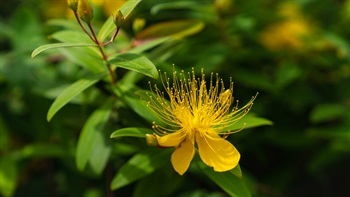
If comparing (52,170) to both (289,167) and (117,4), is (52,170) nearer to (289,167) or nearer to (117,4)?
(117,4)

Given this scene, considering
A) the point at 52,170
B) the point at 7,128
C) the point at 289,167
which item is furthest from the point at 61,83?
the point at 289,167

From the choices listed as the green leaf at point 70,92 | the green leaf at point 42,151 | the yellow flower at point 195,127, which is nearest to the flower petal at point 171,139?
the yellow flower at point 195,127

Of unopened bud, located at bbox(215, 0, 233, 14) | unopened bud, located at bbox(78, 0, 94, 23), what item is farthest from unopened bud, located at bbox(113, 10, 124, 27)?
unopened bud, located at bbox(215, 0, 233, 14)

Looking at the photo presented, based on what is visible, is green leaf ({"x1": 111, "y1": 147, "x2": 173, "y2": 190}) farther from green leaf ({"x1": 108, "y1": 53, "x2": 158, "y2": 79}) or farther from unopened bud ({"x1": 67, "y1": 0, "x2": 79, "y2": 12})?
unopened bud ({"x1": 67, "y1": 0, "x2": 79, "y2": 12})

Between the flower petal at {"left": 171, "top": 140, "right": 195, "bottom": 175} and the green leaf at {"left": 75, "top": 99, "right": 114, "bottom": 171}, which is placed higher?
the flower petal at {"left": 171, "top": 140, "right": 195, "bottom": 175}

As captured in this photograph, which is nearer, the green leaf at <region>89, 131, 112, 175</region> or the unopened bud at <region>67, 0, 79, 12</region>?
the unopened bud at <region>67, 0, 79, 12</region>

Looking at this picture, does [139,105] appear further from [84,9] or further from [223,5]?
[223,5]

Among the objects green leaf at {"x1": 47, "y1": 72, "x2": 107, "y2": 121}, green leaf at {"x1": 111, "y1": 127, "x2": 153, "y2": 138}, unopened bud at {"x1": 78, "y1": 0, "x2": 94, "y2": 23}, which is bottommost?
green leaf at {"x1": 111, "y1": 127, "x2": 153, "y2": 138}
